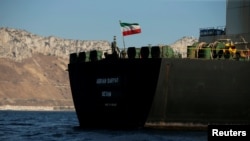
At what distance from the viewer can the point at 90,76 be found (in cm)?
3969

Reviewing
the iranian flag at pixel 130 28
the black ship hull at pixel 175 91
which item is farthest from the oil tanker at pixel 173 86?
the iranian flag at pixel 130 28

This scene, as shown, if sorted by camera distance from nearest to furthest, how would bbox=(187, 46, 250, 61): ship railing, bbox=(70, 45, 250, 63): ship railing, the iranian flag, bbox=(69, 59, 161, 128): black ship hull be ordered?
bbox=(69, 59, 161, 128): black ship hull → bbox=(70, 45, 250, 63): ship railing → bbox=(187, 46, 250, 61): ship railing → the iranian flag

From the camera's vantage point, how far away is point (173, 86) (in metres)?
35.2

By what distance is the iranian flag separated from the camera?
1523 inches

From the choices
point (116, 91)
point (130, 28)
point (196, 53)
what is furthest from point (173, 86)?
point (130, 28)

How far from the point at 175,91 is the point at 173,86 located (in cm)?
30

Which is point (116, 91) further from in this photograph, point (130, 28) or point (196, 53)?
point (196, 53)

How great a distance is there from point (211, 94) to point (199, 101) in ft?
2.61

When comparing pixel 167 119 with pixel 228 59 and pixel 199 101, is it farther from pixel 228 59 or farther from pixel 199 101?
pixel 228 59

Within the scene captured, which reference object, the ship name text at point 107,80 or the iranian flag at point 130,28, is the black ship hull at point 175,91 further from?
the iranian flag at point 130,28

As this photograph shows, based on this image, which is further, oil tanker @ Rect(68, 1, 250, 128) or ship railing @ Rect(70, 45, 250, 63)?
ship railing @ Rect(70, 45, 250, 63)

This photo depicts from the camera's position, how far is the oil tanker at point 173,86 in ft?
115

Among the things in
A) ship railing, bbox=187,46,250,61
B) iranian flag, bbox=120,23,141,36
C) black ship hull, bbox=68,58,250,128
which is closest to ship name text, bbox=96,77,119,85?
black ship hull, bbox=68,58,250,128

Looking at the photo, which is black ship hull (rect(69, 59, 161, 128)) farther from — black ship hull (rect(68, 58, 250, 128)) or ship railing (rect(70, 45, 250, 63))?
ship railing (rect(70, 45, 250, 63))
